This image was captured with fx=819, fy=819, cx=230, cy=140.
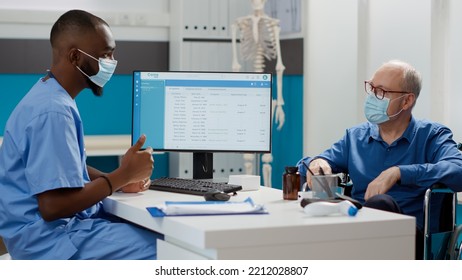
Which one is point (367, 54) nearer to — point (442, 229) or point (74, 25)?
point (442, 229)

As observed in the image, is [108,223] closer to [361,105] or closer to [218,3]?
[361,105]

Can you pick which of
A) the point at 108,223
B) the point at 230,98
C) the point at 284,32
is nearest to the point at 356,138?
the point at 230,98

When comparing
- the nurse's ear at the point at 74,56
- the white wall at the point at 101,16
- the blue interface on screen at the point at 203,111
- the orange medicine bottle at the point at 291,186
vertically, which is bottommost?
the orange medicine bottle at the point at 291,186

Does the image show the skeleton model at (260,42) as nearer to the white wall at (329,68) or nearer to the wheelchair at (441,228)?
the white wall at (329,68)

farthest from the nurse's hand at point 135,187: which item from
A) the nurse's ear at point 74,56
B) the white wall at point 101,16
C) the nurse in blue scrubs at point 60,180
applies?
the white wall at point 101,16

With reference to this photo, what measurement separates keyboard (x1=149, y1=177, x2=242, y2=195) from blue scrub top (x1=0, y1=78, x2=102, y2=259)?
0.38m

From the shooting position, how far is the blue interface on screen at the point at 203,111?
3107 mm

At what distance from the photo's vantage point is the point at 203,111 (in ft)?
10.2

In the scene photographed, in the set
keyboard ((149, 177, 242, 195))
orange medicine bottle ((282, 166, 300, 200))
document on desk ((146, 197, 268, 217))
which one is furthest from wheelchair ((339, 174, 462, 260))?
document on desk ((146, 197, 268, 217))

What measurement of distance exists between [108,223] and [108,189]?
140 mm

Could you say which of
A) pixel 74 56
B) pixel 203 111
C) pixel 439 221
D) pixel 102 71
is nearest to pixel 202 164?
pixel 203 111

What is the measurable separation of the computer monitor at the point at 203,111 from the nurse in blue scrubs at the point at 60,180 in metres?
0.57

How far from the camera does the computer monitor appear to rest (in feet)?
10.2

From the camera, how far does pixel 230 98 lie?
3113 millimetres
